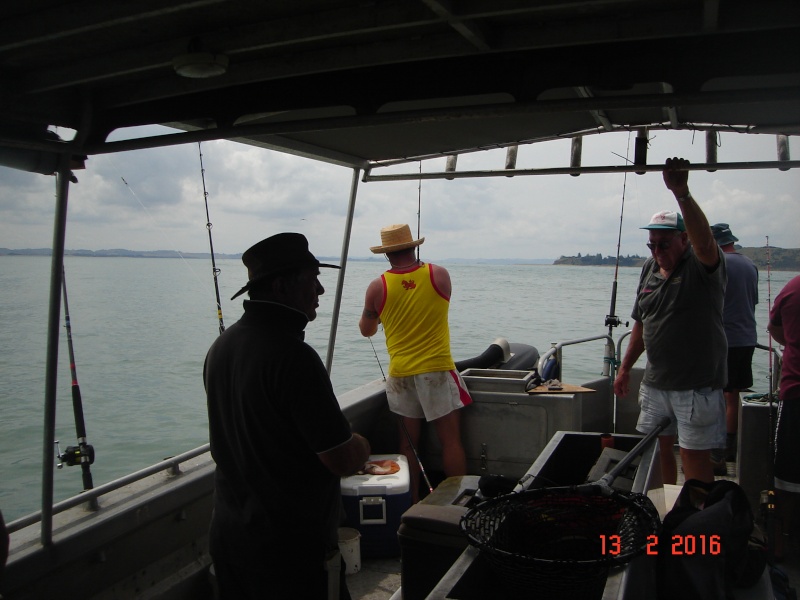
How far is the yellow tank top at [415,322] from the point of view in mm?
4137

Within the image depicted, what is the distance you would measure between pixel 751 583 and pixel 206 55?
8.49ft

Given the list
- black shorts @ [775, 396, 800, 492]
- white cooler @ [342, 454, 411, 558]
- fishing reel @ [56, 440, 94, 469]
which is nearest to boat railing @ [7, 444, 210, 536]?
fishing reel @ [56, 440, 94, 469]

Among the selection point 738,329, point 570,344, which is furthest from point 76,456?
point 738,329

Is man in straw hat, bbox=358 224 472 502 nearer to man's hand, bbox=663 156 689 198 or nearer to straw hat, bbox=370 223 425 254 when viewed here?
straw hat, bbox=370 223 425 254

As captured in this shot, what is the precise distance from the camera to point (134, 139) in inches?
98.4

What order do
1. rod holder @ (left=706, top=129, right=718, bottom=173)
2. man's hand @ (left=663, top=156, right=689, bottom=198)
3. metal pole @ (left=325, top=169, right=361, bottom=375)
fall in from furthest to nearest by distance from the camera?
1. metal pole @ (left=325, top=169, right=361, bottom=375)
2. rod holder @ (left=706, top=129, right=718, bottom=173)
3. man's hand @ (left=663, top=156, right=689, bottom=198)

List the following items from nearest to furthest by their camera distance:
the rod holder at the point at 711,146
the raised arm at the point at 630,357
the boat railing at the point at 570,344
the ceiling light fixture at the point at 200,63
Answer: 1. the ceiling light fixture at the point at 200,63
2. the rod holder at the point at 711,146
3. the raised arm at the point at 630,357
4. the boat railing at the point at 570,344

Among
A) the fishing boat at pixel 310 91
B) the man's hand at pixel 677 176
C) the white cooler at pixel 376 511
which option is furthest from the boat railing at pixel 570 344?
the man's hand at pixel 677 176

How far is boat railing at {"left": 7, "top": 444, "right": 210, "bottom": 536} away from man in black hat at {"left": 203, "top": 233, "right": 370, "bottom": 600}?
780mm

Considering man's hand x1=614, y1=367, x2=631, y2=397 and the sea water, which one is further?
the sea water

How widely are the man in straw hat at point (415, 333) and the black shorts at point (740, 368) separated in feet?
7.48

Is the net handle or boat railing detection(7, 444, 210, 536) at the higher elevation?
the net handle

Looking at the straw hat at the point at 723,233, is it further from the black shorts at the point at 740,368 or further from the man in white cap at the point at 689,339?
the man in white cap at the point at 689,339

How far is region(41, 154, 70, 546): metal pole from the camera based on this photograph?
2477mm
